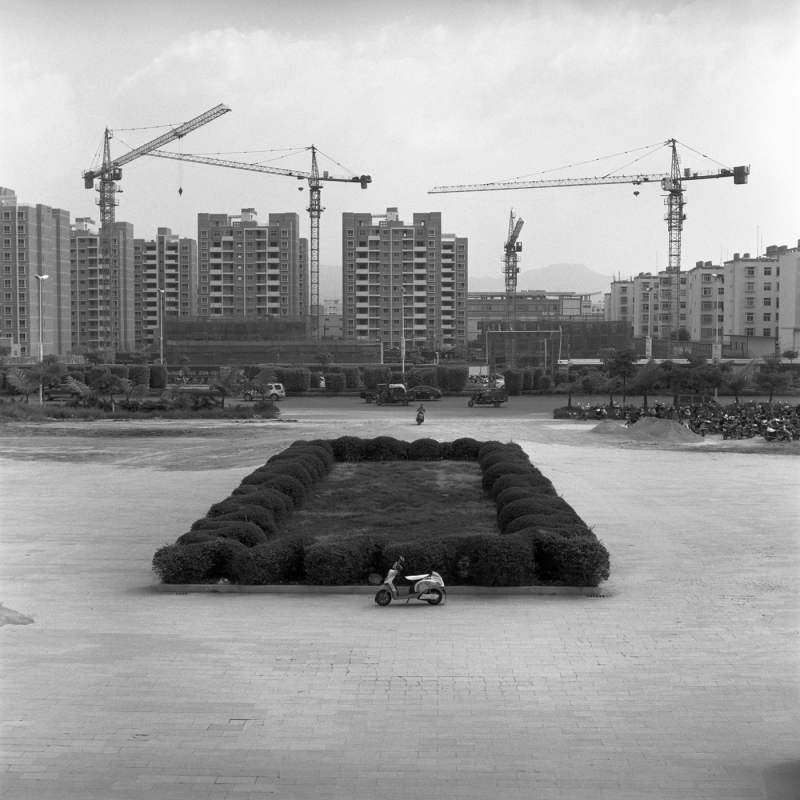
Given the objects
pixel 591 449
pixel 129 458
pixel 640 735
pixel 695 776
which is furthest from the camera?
pixel 591 449

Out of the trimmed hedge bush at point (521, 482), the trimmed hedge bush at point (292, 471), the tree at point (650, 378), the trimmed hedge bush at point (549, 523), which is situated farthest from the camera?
the tree at point (650, 378)

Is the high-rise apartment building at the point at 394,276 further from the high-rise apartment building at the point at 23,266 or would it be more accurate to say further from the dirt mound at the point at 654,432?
the dirt mound at the point at 654,432

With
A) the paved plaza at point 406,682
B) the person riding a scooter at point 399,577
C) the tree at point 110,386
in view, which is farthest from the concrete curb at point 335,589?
the tree at point 110,386

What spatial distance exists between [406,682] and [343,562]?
355cm

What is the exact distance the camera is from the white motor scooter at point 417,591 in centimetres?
1116

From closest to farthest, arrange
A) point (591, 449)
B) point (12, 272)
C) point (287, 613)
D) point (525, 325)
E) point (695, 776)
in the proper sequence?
1. point (695, 776)
2. point (287, 613)
3. point (591, 449)
4. point (12, 272)
5. point (525, 325)

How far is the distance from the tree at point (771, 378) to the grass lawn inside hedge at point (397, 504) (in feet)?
96.1

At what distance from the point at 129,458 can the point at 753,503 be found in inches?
622

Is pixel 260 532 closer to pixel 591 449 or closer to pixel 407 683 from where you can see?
pixel 407 683

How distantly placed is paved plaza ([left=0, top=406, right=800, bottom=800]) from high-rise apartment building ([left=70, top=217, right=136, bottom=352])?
115 m

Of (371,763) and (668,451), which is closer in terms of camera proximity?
(371,763)

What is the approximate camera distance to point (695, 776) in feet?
21.7

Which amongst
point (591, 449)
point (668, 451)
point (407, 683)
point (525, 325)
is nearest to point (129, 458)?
point (591, 449)

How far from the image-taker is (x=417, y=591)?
11148 millimetres
